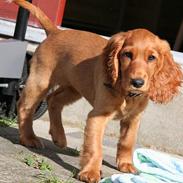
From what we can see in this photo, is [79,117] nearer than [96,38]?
No

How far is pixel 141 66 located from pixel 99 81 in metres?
0.52

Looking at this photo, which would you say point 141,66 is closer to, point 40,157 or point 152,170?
point 152,170

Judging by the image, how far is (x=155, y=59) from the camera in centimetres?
410

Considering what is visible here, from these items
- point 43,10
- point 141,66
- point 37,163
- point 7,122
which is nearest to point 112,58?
point 141,66

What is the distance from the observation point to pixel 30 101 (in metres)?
5.01

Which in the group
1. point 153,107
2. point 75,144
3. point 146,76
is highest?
point 146,76

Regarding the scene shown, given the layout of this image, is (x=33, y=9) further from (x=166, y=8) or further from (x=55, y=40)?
(x=166, y=8)

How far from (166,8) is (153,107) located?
6078 millimetres

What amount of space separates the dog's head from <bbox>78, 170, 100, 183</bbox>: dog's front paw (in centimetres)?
58

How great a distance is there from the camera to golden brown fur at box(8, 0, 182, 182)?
4.05 meters

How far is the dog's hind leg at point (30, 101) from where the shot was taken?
16.2 ft

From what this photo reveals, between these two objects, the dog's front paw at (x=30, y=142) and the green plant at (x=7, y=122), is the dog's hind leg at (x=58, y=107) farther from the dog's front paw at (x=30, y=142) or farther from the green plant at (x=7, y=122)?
the green plant at (x=7, y=122)

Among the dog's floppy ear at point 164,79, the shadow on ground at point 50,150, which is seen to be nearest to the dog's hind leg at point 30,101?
the shadow on ground at point 50,150

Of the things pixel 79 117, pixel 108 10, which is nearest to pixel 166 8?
pixel 108 10
